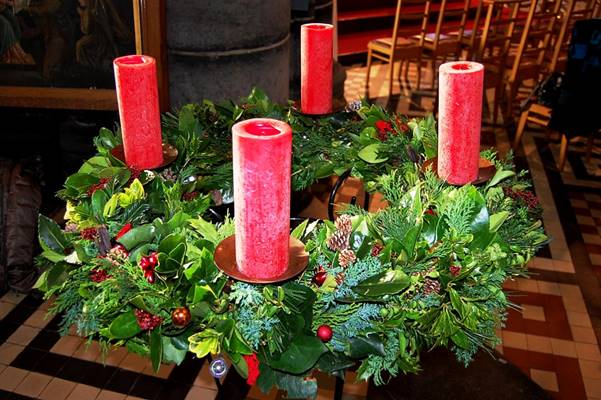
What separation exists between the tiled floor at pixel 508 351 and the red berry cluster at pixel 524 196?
1.13 m

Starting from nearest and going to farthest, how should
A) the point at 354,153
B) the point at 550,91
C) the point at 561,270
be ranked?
1. the point at 354,153
2. the point at 561,270
3. the point at 550,91

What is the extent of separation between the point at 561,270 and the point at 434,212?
7.48 ft

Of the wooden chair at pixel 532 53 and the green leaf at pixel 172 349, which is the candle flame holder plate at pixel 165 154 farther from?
the wooden chair at pixel 532 53

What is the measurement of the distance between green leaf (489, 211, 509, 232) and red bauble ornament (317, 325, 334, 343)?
0.40 m

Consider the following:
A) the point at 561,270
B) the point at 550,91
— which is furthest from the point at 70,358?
the point at 550,91

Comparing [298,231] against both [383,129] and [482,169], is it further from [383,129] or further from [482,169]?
[383,129]

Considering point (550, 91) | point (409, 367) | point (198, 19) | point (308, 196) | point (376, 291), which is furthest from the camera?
point (550, 91)

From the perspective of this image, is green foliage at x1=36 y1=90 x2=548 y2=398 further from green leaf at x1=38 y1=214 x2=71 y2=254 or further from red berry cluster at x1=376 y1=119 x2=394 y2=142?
red berry cluster at x1=376 y1=119 x2=394 y2=142

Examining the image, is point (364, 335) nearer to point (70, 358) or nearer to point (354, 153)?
point (354, 153)

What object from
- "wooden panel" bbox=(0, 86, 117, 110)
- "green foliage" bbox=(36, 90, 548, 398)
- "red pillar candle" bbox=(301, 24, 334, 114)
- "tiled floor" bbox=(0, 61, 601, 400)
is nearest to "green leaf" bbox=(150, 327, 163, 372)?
"green foliage" bbox=(36, 90, 548, 398)

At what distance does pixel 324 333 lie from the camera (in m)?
1.06

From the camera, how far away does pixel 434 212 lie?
1.29 m

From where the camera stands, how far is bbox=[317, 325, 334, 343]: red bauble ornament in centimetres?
106

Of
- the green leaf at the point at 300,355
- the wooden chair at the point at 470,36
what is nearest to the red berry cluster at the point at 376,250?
the green leaf at the point at 300,355
